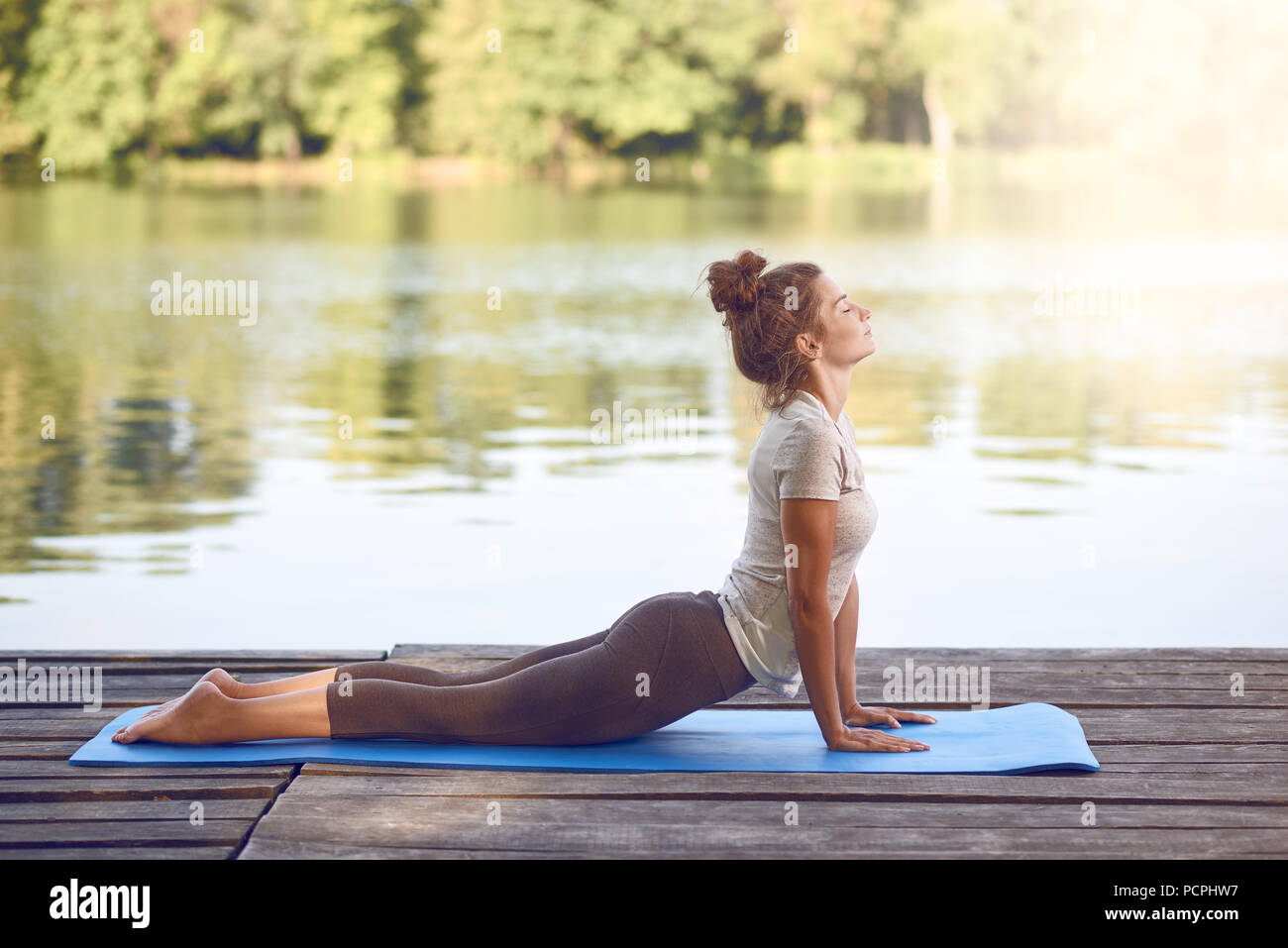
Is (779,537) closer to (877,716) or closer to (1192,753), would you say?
(877,716)

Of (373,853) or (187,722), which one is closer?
(373,853)

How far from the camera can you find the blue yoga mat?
2979mm

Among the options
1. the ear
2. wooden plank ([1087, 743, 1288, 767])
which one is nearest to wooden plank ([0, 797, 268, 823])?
the ear

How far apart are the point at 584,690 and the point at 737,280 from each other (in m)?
0.86

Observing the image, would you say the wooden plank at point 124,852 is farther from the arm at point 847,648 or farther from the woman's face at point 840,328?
the woman's face at point 840,328

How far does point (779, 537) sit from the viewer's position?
9.89ft

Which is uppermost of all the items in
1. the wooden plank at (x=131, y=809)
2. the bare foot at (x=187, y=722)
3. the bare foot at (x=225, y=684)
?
the bare foot at (x=225, y=684)

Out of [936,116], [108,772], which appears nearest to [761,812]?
[108,772]

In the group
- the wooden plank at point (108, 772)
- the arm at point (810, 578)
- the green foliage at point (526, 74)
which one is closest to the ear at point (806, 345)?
the arm at point (810, 578)

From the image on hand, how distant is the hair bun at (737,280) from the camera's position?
2988mm

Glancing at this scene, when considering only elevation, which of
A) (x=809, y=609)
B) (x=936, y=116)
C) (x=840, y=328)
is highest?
(x=936, y=116)

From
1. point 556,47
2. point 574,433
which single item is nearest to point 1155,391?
point 574,433

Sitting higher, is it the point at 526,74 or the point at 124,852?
the point at 526,74

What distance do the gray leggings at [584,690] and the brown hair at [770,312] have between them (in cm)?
46
